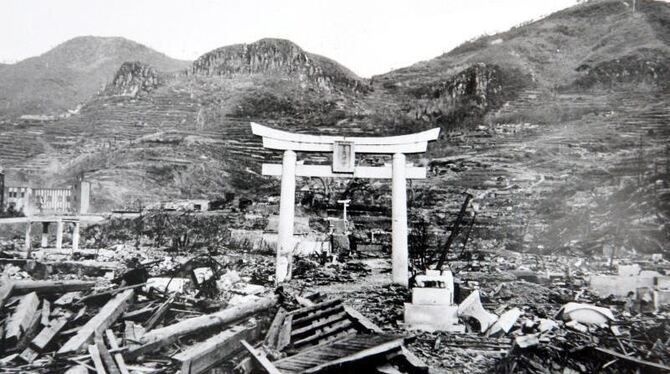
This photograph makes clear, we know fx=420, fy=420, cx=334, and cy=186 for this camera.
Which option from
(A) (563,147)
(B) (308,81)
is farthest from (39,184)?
(A) (563,147)

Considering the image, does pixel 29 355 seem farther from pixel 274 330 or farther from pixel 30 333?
pixel 274 330

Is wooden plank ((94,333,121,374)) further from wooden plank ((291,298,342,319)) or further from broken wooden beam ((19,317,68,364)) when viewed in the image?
wooden plank ((291,298,342,319))

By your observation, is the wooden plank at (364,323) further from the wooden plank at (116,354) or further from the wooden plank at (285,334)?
the wooden plank at (116,354)

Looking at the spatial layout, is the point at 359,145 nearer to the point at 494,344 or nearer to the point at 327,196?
the point at 494,344

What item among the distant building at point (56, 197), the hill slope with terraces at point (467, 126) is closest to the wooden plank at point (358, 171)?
the hill slope with terraces at point (467, 126)

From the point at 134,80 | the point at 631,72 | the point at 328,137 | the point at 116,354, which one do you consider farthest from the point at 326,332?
the point at 134,80

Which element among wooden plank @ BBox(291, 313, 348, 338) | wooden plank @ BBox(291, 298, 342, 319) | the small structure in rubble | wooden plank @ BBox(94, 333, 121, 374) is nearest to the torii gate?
the small structure in rubble
